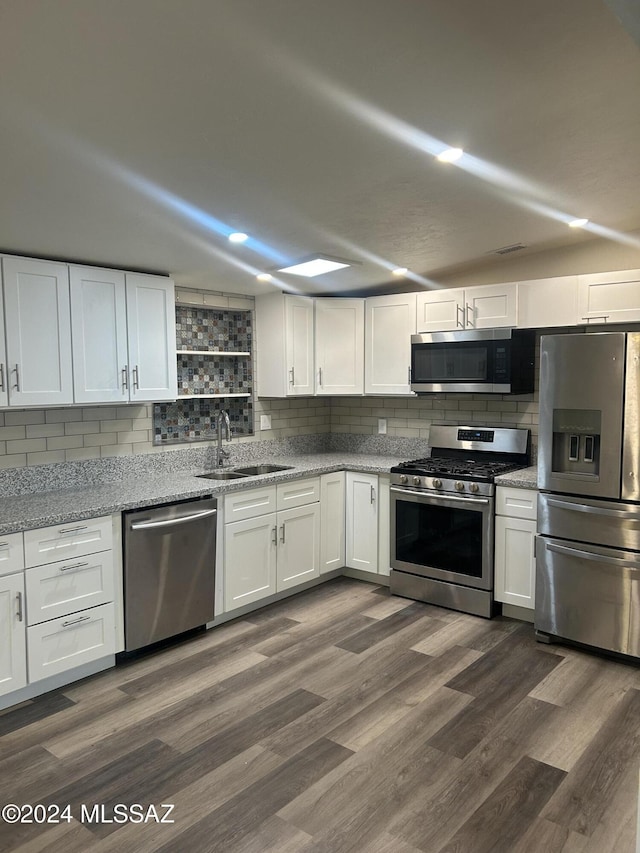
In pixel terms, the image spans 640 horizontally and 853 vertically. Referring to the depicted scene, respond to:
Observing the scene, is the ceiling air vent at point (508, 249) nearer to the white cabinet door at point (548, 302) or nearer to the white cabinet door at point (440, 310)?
the white cabinet door at point (548, 302)

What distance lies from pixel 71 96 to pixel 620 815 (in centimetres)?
287

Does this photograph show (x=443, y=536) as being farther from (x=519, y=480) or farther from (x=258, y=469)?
(x=258, y=469)

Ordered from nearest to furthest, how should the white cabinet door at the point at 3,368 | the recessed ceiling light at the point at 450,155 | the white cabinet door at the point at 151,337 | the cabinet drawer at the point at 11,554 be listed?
the recessed ceiling light at the point at 450,155 → the cabinet drawer at the point at 11,554 → the white cabinet door at the point at 3,368 → the white cabinet door at the point at 151,337

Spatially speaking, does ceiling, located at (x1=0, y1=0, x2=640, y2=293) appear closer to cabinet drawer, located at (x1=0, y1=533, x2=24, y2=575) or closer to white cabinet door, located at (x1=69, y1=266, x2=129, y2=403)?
white cabinet door, located at (x1=69, y1=266, x2=129, y2=403)

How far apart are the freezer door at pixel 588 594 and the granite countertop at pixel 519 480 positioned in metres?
0.32

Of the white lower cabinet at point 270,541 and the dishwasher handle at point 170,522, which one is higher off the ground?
the dishwasher handle at point 170,522

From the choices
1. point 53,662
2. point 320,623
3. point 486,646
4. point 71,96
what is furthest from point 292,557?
point 71,96

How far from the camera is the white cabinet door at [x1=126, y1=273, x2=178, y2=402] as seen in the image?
3.64 m

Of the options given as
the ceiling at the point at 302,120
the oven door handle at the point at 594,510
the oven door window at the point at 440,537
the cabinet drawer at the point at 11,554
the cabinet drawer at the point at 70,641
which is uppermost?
the ceiling at the point at 302,120

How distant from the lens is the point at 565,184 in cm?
273

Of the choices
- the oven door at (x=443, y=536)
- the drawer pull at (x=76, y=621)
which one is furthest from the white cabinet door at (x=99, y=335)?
the oven door at (x=443, y=536)

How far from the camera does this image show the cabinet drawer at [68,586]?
2.86 metres

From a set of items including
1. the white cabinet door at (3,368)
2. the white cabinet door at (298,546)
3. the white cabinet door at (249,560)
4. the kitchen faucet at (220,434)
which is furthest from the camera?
the kitchen faucet at (220,434)

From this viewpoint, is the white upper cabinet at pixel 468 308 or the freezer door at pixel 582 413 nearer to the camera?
the freezer door at pixel 582 413
